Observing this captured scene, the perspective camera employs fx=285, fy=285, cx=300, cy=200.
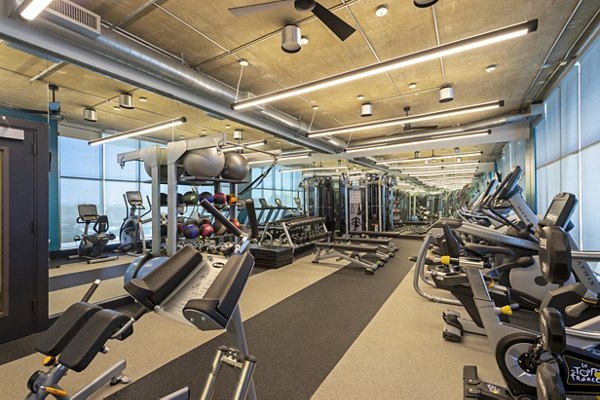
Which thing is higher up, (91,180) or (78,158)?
(78,158)

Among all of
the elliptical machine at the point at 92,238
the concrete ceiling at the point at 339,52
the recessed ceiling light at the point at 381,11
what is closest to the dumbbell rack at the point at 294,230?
the concrete ceiling at the point at 339,52

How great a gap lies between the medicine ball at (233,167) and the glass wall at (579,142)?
4.80 metres

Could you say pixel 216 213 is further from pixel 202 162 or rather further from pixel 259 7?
pixel 202 162

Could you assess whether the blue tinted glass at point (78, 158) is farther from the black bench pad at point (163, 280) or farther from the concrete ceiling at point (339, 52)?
the black bench pad at point (163, 280)

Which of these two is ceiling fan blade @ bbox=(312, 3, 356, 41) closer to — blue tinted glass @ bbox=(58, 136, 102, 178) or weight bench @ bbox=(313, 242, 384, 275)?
weight bench @ bbox=(313, 242, 384, 275)

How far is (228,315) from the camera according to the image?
104 centimetres

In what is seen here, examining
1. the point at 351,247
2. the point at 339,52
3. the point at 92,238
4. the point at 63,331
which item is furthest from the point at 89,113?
the point at 63,331

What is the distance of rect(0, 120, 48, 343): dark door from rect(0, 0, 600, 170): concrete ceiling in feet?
5.63

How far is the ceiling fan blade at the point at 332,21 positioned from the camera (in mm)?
2504

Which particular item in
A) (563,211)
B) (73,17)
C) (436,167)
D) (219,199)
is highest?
(73,17)

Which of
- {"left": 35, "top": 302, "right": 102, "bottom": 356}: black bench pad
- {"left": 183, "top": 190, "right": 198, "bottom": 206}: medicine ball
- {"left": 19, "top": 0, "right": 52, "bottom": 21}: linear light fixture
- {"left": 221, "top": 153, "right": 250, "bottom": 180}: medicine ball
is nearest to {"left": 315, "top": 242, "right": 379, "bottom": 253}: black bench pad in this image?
{"left": 221, "top": 153, "right": 250, "bottom": 180}: medicine ball

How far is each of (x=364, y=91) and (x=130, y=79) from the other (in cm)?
404

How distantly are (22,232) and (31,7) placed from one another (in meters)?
2.08

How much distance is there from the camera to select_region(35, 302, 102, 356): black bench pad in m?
1.35
